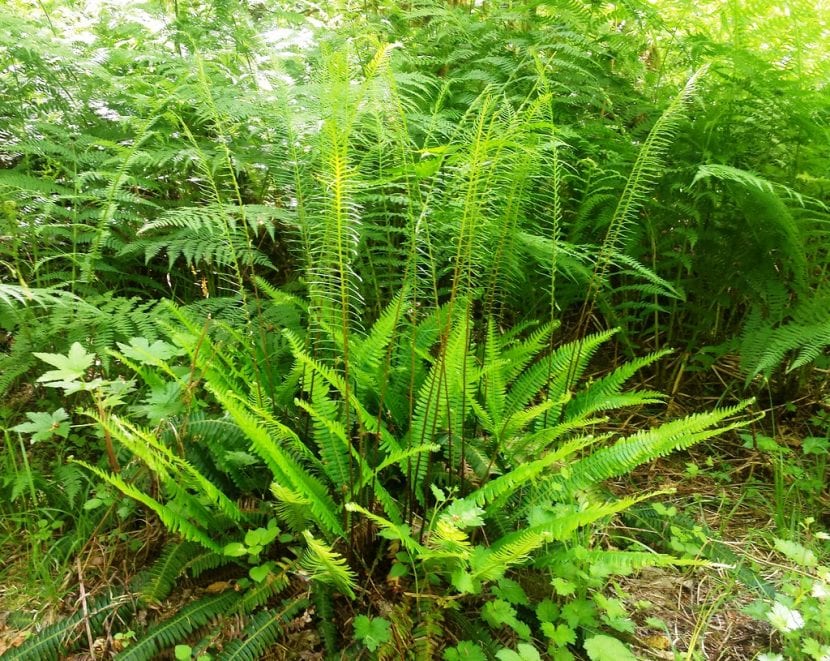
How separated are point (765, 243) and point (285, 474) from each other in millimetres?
1915

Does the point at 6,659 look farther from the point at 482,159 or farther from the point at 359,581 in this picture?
the point at 482,159

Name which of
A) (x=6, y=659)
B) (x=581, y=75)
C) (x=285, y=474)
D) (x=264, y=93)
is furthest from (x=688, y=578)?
(x=264, y=93)

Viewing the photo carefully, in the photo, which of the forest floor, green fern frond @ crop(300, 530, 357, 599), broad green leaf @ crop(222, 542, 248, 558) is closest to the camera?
green fern frond @ crop(300, 530, 357, 599)

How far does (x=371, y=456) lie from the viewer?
5.17ft

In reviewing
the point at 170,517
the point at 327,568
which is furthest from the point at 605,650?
the point at 170,517

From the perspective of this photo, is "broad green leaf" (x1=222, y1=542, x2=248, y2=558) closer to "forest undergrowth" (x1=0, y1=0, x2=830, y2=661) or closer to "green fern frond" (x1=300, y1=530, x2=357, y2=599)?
"forest undergrowth" (x1=0, y1=0, x2=830, y2=661)

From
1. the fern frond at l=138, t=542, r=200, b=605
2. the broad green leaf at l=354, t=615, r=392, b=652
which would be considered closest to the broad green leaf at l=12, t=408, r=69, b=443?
the fern frond at l=138, t=542, r=200, b=605

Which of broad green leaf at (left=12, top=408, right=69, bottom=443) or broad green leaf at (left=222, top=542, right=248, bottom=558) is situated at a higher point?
broad green leaf at (left=12, top=408, right=69, bottom=443)

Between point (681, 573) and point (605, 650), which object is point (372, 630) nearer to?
point (605, 650)

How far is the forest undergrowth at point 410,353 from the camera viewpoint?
4.22ft

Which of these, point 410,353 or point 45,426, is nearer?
point 45,426

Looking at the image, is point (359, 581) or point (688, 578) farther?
A: point (688, 578)

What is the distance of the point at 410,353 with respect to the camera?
1.70m

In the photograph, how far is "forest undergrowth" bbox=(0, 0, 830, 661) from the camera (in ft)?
4.22
